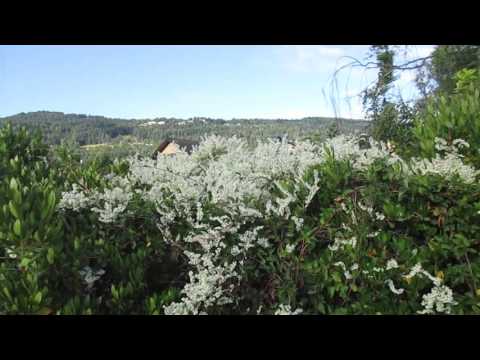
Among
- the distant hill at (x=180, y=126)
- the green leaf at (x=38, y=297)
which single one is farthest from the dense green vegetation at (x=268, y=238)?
the distant hill at (x=180, y=126)

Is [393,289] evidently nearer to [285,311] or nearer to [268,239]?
[285,311]

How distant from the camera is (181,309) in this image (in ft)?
7.30

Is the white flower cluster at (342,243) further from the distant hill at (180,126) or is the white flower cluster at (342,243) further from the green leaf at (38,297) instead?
the distant hill at (180,126)

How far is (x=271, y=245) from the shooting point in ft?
→ 8.08

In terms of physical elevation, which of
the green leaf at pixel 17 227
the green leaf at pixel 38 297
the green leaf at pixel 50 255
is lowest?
the green leaf at pixel 38 297

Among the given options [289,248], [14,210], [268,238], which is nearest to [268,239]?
[268,238]

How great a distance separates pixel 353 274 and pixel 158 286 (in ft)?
3.85

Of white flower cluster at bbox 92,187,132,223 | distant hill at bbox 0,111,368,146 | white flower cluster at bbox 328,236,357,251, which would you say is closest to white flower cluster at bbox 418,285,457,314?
white flower cluster at bbox 328,236,357,251

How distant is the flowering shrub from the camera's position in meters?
2.18

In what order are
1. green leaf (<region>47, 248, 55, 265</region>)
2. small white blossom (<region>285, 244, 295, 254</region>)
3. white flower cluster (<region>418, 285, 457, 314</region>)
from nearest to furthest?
green leaf (<region>47, 248, 55, 265</region>), white flower cluster (<region>418, 285, 457, 314</region>), small white blossom (<region>285, 244, 295, 254</region>)

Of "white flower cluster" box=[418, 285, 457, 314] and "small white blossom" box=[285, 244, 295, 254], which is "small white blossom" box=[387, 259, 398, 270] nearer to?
"white flower cluster" box=[418, 285, 457, 314]

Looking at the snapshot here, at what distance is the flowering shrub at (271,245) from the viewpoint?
2180 mm
